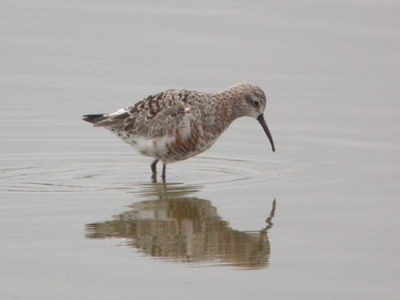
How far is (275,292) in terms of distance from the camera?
7387 mm

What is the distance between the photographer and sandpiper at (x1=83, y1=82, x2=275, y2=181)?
11414mm

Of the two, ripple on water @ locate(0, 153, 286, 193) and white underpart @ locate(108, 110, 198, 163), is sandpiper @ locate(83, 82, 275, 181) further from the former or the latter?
ripple on water @ locate(0, 153, 286, 193)

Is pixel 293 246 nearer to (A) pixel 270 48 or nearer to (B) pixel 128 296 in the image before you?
(B) pixel 128 296

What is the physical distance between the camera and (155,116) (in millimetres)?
11648

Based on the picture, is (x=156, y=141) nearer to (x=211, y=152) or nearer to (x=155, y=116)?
(x=155, y=116)

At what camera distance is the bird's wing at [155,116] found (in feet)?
37.6

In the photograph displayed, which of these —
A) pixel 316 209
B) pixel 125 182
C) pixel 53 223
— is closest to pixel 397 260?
pixel 316 209

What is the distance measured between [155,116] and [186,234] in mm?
2996

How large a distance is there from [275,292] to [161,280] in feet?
2.94

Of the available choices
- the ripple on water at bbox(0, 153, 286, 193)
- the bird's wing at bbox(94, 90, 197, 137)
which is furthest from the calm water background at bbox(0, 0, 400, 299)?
the bird's wing at bbox(94, 90, 197, 137)

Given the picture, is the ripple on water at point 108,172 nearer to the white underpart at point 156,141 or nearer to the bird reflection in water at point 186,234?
the white underpart at point 156,141

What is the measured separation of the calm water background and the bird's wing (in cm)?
55

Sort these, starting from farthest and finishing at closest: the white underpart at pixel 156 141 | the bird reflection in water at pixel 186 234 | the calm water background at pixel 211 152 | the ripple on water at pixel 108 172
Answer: the white underpart at pixel 156 141 → the ripple on water at pixel 108 172 → the bird reflection in water at pixel 186 234 → the calm water background at pixel 211 152

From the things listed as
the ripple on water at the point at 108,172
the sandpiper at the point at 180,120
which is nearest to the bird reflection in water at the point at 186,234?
the ripple on water at the point at 108,172
